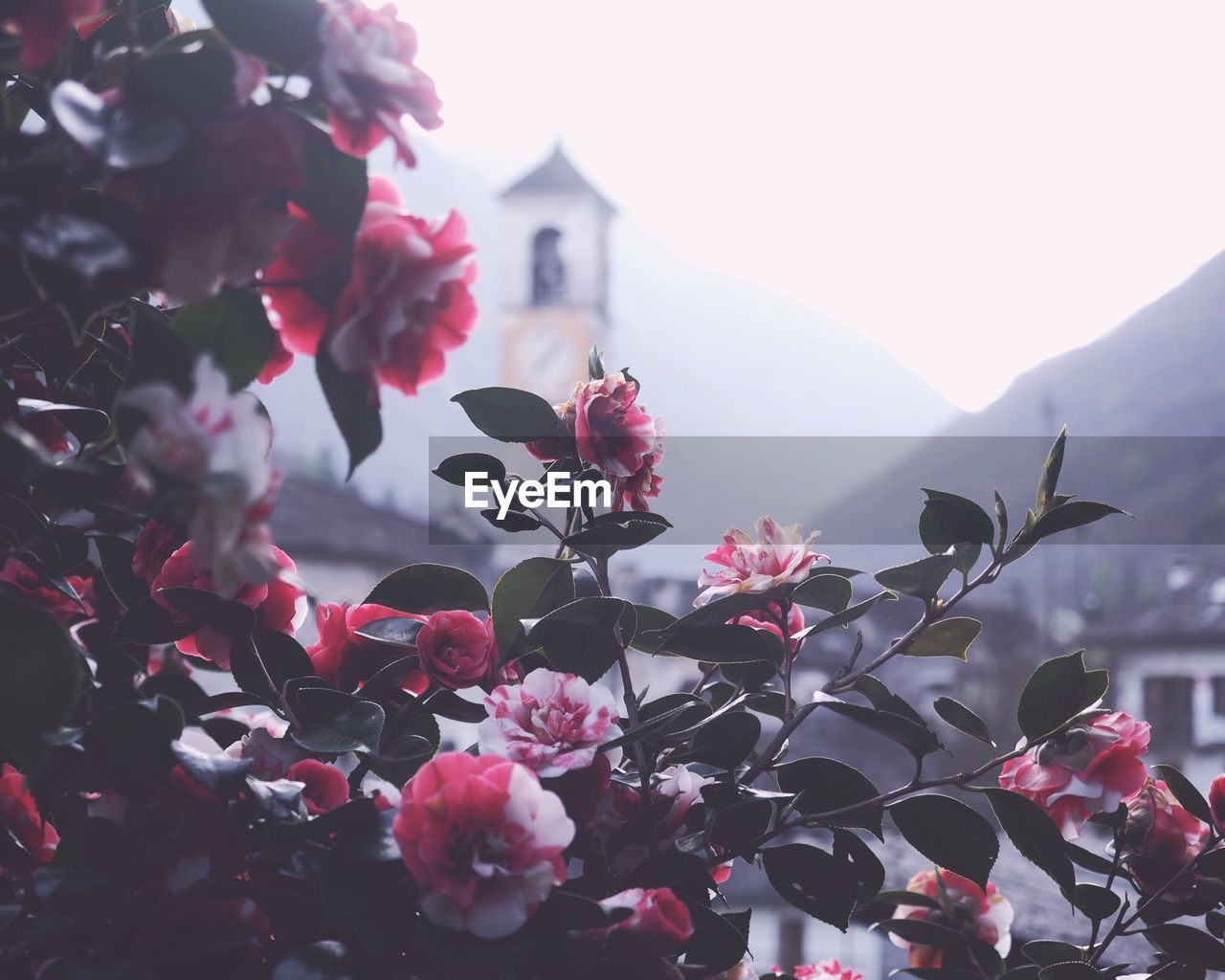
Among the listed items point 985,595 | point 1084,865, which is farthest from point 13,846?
point 985,595

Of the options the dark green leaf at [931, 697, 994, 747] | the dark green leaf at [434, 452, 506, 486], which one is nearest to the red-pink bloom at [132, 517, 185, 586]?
the dark green leaf at [434, 452, 506, 486]

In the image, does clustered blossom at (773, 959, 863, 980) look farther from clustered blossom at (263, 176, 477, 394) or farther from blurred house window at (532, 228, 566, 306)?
blurred house window at (532, 228, 566, 306)

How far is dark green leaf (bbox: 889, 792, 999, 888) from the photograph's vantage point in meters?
0.43

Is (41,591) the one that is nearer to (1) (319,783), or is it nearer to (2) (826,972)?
(1) (319,783)

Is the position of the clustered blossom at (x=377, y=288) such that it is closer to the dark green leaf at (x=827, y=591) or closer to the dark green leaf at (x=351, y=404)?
the dark green leaf at (x=351, y=404)

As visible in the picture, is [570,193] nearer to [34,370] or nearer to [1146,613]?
[1146,613]

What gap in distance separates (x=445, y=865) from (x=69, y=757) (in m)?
0.13

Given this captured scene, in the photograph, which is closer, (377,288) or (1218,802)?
(377,288)

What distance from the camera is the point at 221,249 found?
0.28 m

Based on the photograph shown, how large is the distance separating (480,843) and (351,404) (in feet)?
0.44

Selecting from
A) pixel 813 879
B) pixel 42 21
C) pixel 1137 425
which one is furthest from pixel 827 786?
pixel 1137 425

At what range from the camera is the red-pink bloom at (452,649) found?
420 millimetres

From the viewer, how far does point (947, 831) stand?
1.40 feet

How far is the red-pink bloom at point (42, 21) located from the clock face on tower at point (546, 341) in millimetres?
12898
